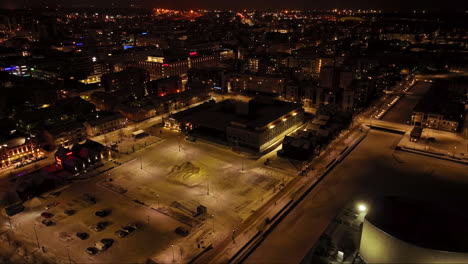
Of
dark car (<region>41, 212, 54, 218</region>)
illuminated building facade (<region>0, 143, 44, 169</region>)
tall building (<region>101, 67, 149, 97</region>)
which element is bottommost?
dark car (<region>41, 212, 54, 218</region>)

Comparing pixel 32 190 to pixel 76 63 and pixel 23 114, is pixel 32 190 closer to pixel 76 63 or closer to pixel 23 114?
pixel 23 114

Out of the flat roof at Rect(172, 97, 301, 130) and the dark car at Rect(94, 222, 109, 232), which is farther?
the flat roof at Rect(172, 97, 301, 130)

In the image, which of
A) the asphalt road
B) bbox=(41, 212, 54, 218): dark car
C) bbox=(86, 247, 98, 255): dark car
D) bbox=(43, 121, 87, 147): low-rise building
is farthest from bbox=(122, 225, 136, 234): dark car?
bbox=(43, 121, 87, 147): low-rise building

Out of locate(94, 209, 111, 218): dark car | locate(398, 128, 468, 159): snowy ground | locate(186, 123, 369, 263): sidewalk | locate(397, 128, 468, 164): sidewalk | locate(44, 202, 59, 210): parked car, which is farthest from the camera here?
locate(398, 128, 468, 159): snowy ground

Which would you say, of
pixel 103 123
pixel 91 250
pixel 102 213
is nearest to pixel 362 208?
pixel 91 250

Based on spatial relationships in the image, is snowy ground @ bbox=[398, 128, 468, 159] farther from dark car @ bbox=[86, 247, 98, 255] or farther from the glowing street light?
dark car @ bbox=[86, 247, 98, 255]

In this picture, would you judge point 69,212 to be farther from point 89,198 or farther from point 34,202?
point 34,202

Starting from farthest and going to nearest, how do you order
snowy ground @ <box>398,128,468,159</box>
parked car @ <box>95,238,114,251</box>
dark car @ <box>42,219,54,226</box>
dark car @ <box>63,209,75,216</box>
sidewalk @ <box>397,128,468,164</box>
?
snowy ground @ <box>398,128,468,159</box>, sidewalk @ <box>397,128,468,164</box>, dark car @ <box>63,209,75,216</box>, dark car @ <box>42,219,54,226</box>, parked car @ <box>95,238,114,251</box>

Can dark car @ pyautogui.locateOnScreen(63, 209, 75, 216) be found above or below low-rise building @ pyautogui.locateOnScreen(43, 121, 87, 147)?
below
